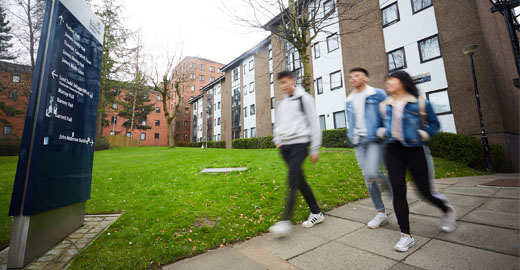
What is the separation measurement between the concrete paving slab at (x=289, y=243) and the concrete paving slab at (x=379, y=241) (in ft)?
1.16

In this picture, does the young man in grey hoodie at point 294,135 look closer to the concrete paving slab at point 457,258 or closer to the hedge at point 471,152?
the concrete paving slab at point 457,258

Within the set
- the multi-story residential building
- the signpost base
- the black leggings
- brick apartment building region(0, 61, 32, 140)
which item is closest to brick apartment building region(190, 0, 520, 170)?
the black leggings

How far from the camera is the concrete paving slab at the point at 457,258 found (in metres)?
2.03

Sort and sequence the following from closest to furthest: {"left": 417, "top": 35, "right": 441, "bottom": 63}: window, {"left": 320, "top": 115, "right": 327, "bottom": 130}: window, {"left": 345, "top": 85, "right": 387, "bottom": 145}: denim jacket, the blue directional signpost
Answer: the blue directional signpost, {"left": 345, "top": 85, "right": 387, "bottom": 145}: denim jacket, {"left": 417, "top": 35, "right": 441, "bottom": 63}: window, {"left": 320, "top": 115, "right": 327, "bottom": 130}: window

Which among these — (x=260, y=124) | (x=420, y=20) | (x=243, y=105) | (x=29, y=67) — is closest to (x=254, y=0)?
(x=29, y=67)

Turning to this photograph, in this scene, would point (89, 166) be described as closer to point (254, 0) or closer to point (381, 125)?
point (381, 125)

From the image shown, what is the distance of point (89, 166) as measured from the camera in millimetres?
3965

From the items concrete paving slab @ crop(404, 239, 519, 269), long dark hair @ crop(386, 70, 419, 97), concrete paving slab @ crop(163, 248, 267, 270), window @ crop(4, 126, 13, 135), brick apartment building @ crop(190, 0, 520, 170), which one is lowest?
concrete paving slab @ crop(163, 248, 267, 270)

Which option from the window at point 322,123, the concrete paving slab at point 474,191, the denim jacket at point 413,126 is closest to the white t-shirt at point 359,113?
the denim jacket at point 413,126

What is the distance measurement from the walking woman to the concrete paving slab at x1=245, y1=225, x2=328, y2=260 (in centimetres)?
92

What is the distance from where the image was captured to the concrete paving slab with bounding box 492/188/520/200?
14.2 ft

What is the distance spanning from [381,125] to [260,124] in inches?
938

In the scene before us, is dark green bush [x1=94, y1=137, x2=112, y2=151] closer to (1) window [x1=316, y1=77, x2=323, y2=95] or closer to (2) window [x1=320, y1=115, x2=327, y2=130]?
(2) window [x1=320, y1=115, x2=327, y2=130]

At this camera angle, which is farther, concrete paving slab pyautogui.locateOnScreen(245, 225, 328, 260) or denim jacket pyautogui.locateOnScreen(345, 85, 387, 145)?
denim jacket pyautogui.locateOnScreen(345, 85, 387, 145)
